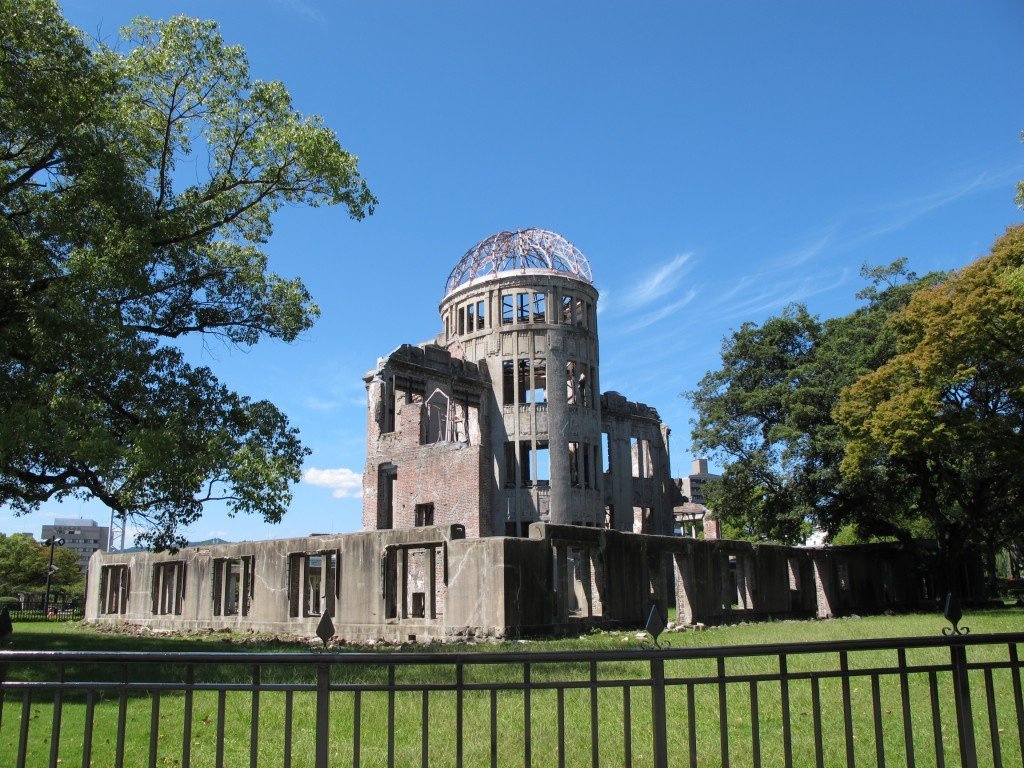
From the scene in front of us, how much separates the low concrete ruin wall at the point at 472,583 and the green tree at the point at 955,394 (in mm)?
4483

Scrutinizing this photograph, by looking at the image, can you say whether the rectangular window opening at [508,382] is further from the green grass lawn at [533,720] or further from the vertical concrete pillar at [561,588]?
the green grass lawn at [533,720]

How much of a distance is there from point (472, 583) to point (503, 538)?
1.28 meters

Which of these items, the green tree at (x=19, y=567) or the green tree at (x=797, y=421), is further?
the green tree at (x=19, y=567)

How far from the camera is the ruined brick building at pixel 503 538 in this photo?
19.5m

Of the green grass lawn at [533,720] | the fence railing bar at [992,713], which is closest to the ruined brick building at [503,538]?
the green grass lawn at [533,720]

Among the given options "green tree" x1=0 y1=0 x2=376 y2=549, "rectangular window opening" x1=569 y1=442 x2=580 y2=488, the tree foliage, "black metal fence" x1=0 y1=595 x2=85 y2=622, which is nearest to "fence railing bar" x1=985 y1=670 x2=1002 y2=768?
"green tree" x1=0 y1=0 x2=376 y2=549

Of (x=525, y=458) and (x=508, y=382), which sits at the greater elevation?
(x=508, y=382)

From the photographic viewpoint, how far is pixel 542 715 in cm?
828

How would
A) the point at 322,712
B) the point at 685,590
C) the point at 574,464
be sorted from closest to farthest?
1. the point at 322,712
2. the point at 685,590
3. the point at 574,464

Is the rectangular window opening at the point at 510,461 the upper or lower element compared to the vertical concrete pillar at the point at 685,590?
upper

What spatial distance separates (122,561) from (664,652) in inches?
1215

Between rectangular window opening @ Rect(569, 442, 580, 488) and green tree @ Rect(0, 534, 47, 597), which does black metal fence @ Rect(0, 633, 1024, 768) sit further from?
green tree @ Rect(0, 534, 47, 597)

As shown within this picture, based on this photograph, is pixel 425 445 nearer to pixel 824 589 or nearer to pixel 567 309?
pixel 567 309

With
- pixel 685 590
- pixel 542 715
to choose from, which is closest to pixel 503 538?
pixel 685 590
